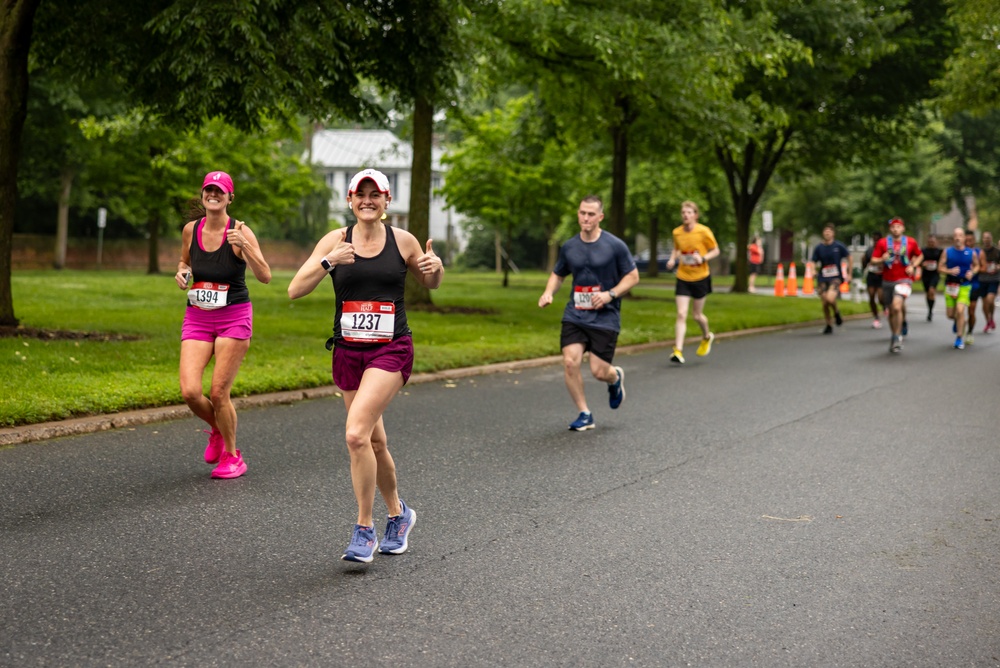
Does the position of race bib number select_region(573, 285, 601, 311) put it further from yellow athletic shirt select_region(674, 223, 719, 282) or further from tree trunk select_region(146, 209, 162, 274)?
tree trunk select_region(146, 209, 162, 274)

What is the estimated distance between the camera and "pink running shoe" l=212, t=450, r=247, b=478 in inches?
279

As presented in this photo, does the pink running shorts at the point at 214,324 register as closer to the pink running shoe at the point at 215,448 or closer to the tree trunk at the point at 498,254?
the pink running shoe at the point at 215,448

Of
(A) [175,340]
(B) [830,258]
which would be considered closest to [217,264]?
(A) [175,340]

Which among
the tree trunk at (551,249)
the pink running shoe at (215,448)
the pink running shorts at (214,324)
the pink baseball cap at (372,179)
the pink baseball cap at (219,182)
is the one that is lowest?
the pink running shoe at (215,448)

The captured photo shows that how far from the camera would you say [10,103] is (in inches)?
529

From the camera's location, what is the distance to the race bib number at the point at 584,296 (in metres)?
9.46

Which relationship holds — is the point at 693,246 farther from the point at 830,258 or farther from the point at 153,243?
the point at 153,243

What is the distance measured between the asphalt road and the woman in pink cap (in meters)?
0.44

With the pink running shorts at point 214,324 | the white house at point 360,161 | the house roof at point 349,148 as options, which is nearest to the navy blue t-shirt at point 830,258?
the pink running shorts at point 214,324

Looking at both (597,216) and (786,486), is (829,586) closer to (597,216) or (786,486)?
(786,486)

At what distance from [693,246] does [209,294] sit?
928cm

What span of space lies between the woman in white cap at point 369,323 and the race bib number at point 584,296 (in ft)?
13.8

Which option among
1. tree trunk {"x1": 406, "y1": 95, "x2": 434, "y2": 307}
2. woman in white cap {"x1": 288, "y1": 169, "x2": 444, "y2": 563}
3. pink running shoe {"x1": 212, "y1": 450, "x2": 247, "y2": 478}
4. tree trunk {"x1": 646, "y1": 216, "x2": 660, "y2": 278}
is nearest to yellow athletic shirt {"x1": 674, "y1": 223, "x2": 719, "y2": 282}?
tree trunk {"x1": 406, "y1": 95, "x2": 434, "y2": 307}

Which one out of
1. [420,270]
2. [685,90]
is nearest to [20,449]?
[420,270]
